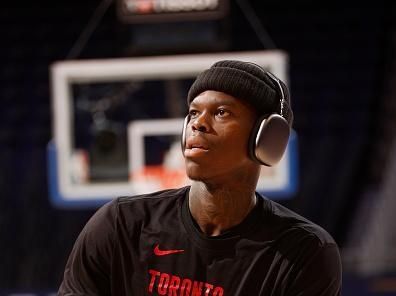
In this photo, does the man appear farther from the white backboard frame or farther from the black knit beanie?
the white backboard frame

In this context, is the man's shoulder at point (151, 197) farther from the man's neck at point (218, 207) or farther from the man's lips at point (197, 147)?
the man's lips at point (197, 147)

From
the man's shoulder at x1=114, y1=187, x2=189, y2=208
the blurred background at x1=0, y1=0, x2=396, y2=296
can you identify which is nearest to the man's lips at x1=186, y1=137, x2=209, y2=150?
the man's shoulder at x1=114, y1=187, x2=189, y2=208

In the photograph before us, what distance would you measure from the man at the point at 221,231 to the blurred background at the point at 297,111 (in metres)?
6.15

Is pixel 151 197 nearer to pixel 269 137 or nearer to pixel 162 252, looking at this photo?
pixel 162 252

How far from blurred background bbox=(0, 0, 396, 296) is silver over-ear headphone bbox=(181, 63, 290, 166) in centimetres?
617

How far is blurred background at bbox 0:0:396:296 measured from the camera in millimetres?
8250

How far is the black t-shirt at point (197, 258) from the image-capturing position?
1.76 meters

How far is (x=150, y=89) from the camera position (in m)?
6.46

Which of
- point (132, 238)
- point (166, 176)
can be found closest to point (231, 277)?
point (132, 238)

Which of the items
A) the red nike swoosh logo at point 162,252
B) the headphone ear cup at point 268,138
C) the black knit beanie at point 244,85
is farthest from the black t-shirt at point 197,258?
the black knit beanie at point 244,85

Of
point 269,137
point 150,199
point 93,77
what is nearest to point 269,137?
point 269,137

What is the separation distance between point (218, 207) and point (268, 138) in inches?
8.8

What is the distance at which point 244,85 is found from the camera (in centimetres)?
176

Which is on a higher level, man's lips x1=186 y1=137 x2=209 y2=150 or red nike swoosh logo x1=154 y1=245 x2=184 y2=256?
man's lips x1=186 y1=137 x2=209 y2=150
